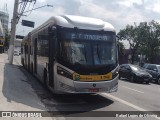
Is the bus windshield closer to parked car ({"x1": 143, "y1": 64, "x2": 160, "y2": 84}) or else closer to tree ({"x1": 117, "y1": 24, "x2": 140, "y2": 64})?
parked car ({"x1": 143, "y1": 64, "x2": 160, "y2": 84})

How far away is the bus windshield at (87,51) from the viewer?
12987mm

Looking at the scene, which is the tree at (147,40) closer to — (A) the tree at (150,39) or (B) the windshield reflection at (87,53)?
(A) the tree at (150,39)

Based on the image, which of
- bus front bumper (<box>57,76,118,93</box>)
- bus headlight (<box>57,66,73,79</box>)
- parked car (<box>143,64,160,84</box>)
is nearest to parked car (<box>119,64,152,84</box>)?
parked car (<box>143,64,160,84</box>)

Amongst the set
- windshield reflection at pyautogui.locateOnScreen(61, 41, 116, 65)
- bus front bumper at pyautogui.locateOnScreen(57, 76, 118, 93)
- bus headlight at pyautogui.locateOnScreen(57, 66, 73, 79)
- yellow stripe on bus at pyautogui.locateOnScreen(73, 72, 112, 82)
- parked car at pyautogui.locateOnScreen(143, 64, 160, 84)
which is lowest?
parked car at pyautogui.locateOnScreen(143, 64, 160, 84)

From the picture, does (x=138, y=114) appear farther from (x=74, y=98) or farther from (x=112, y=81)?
(x=74, y=98)

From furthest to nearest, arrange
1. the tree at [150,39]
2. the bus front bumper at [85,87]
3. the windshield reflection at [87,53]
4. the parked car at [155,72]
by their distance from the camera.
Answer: the tree at [150,39] → the parked car at [155,72] → the windshield reflection at [87,53] → the bus front bumper at [85,87]

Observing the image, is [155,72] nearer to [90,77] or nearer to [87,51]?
[87,51]

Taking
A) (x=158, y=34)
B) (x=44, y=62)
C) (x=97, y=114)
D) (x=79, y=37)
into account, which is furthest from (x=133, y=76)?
(x=158, y=34)

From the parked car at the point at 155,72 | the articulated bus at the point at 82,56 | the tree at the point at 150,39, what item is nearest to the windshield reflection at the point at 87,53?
the articulated bus at the point at 82,56

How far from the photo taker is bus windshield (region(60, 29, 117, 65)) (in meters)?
13.0

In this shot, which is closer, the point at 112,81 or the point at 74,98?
the point at 112,81

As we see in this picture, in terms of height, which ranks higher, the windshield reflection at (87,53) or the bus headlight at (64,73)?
the windshield reflection at (87,53)

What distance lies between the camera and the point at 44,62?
1598 centimetres

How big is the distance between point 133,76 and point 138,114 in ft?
55.2
